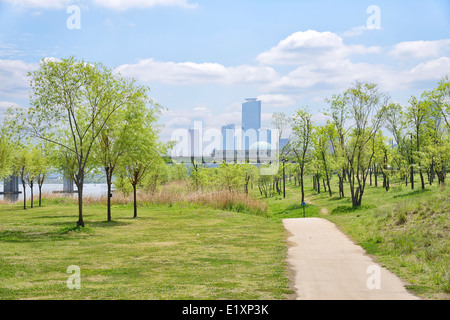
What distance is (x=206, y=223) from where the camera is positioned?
78.8 feet

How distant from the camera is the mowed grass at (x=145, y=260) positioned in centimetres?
916

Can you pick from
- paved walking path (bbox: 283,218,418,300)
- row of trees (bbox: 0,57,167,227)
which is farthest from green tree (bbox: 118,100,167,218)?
paved walking path (bbox: 283,218,418,300)

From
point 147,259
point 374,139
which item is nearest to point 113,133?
point 147,259

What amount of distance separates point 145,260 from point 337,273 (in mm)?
5779

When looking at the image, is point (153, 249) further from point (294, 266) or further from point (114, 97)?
point (114, 97)

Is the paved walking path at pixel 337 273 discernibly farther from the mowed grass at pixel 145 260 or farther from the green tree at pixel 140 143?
the green tree at pixel 140 143

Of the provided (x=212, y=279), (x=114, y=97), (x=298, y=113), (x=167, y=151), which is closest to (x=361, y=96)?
(x=298, y=113)

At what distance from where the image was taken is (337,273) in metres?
10.7

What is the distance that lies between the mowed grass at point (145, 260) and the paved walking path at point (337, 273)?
51 centimetres

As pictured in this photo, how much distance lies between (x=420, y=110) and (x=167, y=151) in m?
26.2

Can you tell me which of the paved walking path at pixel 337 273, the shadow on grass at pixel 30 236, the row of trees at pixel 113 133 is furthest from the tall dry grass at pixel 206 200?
the shadow on grass at pixel 30 236

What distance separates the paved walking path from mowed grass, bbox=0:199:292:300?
1.67 ft

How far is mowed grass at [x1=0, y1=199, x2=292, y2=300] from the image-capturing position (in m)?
9.16

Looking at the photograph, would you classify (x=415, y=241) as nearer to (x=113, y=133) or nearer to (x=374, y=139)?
(x=113, y=133)
